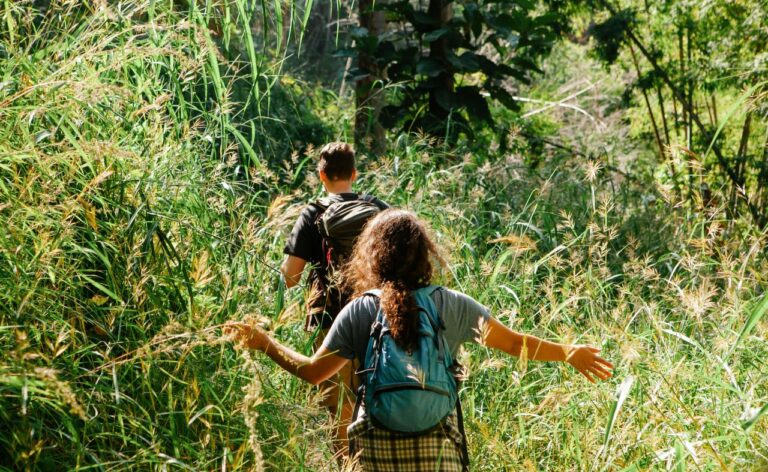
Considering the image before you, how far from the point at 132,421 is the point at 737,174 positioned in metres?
8.34

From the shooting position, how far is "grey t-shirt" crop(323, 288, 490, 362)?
2816 millimetres

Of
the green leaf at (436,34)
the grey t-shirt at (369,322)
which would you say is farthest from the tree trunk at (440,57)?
the grey t-shirt at (369,322)

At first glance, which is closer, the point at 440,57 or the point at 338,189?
the point at 338,189

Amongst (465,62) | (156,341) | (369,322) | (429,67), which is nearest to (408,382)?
(369,322)

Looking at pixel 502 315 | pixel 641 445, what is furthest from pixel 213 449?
pixel 502 315

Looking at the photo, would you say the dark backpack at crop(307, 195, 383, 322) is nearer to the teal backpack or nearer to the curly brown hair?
the curly brown hair

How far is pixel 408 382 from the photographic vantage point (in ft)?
8.54

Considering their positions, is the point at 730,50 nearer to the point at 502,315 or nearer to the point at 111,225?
the point at 502,315

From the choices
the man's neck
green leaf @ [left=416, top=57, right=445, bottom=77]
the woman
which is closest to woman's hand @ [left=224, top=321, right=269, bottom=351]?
the woman

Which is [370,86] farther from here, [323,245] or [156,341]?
[156,341]

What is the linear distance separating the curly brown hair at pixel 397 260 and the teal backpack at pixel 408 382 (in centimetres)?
5

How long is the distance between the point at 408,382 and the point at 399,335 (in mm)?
155

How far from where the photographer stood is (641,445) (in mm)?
2898

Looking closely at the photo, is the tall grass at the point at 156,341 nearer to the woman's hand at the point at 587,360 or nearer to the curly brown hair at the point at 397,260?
the woman's hand at the point at 587,360
